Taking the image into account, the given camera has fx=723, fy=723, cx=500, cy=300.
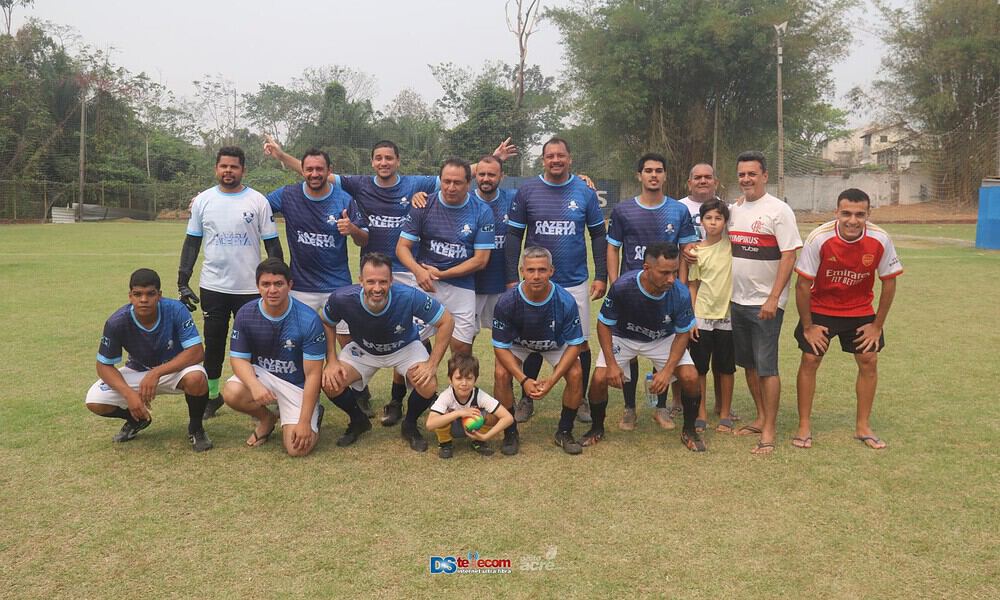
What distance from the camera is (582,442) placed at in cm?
470

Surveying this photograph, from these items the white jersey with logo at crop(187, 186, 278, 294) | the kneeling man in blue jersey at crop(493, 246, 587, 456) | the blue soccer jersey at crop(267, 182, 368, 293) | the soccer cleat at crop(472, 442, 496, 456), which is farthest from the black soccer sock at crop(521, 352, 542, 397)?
the white jersey with logo at crop(187, 186, 278, 294)

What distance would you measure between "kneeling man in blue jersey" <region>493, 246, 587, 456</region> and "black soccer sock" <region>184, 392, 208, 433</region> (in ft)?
6.35

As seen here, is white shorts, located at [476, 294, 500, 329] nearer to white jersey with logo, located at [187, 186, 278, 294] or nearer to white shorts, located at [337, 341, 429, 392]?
white shorts, located at [337, 341, 429, 392]

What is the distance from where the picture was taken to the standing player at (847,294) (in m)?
4.55

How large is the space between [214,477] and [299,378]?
2.84ft

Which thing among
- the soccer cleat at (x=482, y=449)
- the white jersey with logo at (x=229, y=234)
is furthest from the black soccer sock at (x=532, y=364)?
the white jersey with logo at (x=229, y=234)

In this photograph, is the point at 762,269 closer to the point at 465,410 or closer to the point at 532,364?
the point at 532,364

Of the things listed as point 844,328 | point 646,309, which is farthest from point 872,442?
point 646,309

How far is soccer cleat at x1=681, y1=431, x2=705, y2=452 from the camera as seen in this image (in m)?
4.62

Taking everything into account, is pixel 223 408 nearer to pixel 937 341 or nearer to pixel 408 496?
pixel 408 496

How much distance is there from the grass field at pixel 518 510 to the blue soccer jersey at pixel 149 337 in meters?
0.57

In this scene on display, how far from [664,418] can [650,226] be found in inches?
54.5

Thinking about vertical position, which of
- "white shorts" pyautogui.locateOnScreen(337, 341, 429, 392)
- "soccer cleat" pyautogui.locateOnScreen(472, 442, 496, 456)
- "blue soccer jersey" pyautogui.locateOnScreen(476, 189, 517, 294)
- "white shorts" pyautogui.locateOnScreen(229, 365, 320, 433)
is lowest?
"soccer cleat" pyautogui.locateOnScreen(472, 442, 496, 456)

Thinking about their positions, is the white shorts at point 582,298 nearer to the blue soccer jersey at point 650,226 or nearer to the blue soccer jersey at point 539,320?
the blue soccer jersey at point 650,226
